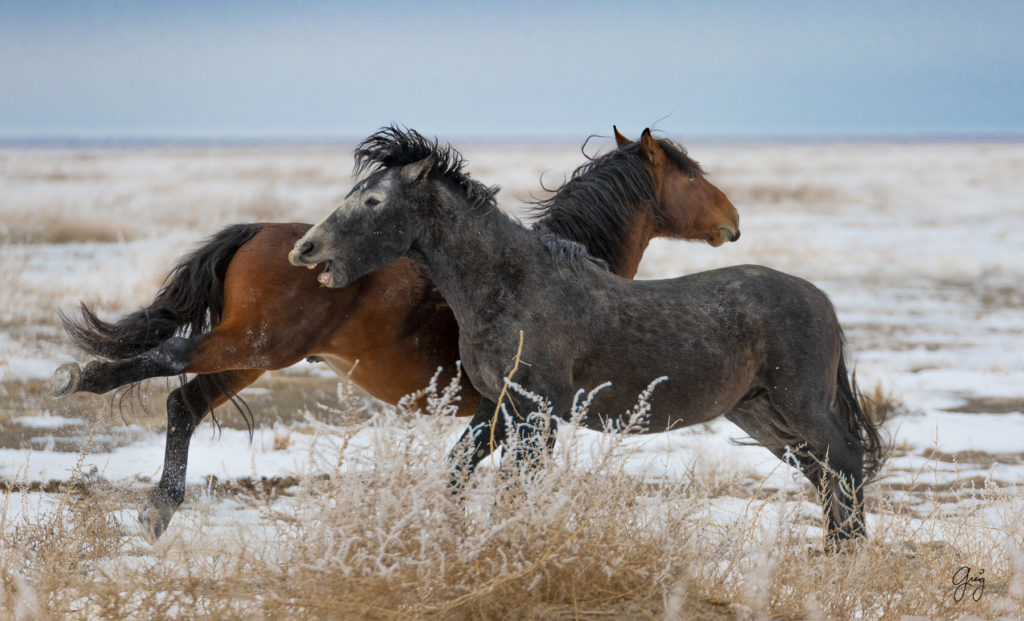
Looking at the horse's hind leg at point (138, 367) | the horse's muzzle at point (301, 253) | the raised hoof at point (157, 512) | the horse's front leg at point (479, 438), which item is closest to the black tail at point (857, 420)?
the horse's front leg at point (479, 438)

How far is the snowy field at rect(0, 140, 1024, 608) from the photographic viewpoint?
223 inches

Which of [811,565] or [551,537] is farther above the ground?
[551,537]

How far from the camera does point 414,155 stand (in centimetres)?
416

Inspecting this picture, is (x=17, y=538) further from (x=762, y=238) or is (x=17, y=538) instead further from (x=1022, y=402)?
(x=762, y=238)

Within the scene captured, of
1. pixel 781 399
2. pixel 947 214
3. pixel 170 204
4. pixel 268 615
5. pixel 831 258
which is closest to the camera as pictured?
pixel 268 615

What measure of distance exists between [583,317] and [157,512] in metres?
2.39

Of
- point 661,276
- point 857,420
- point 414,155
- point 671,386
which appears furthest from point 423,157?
point 661,276

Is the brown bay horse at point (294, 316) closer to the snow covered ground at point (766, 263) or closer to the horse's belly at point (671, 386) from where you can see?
the snow covered ground at point (766, 263)

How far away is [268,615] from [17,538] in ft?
4.96

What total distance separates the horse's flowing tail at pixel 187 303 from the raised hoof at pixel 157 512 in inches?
30.3

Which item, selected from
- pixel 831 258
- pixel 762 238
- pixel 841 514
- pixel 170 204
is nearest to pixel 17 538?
pixel 841 514

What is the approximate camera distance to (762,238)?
22172 mm

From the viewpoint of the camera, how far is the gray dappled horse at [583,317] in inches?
159

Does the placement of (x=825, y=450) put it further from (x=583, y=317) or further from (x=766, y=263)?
(x=766, y=263)
